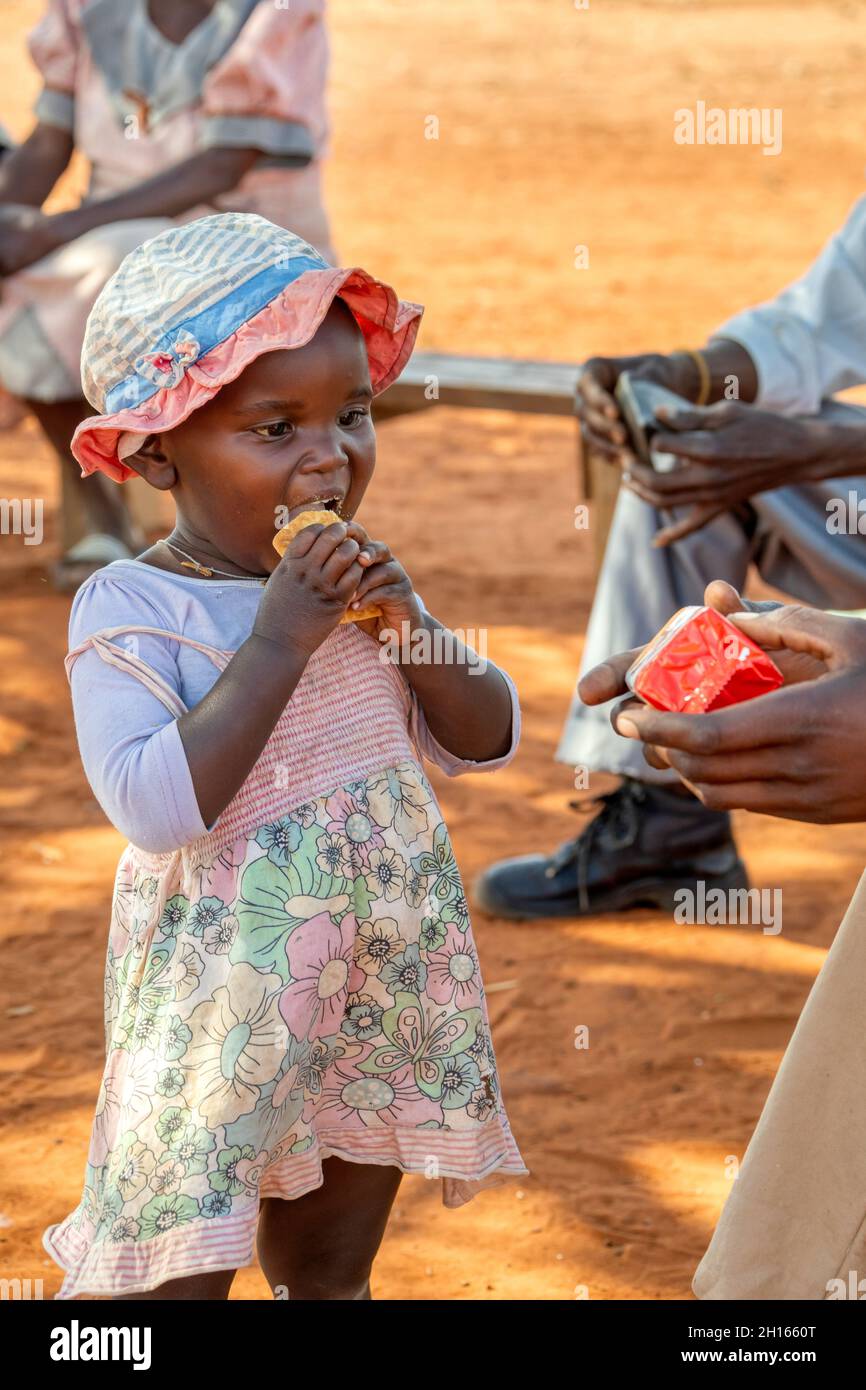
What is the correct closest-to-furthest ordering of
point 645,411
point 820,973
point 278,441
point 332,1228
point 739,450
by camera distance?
point 278,441, point 820,973, point 332,1228, point 739,450, point 645,411

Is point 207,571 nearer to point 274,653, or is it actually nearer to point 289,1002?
point 274,653

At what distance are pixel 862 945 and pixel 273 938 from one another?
0.74 m

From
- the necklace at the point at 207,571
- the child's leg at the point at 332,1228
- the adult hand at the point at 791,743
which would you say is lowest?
the child's leg at the point at 332,1228

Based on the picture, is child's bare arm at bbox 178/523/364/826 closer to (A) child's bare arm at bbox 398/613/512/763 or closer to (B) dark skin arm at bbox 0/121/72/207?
(A) child's bare arm at bbox 398/613/512/763

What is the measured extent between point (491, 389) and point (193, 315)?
12.3 feet

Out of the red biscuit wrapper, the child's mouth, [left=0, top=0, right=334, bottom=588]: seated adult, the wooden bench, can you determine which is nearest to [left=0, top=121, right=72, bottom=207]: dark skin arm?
[left=0, top=0, right=334, bottom=588]: seated adult

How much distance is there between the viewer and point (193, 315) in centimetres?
199

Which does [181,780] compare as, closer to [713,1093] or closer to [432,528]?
[713,1093]

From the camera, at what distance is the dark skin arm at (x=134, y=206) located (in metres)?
5.43

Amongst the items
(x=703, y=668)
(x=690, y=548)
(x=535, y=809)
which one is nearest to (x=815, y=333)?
(x=690, y=548)

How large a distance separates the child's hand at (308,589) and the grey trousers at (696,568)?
1.94 meters

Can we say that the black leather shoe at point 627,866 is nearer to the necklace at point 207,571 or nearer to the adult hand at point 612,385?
the adult hand at point 612,385

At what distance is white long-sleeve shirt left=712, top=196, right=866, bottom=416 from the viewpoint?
154 inches

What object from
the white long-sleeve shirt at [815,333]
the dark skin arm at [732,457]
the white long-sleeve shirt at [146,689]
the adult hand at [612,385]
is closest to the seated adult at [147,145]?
the adult hand at [612,385]
